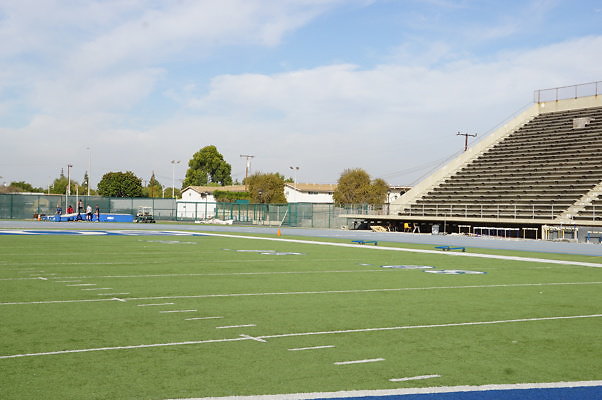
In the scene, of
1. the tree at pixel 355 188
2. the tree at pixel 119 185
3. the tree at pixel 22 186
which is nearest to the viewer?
the tree at pixel 355 188

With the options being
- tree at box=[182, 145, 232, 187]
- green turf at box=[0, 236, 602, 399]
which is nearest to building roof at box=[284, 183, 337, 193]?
tree at box=[182, 145, 232, 187]

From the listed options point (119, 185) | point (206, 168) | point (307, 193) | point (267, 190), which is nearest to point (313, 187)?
point (307, 193)

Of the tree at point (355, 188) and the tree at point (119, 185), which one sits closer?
the tree at point (355, 188)

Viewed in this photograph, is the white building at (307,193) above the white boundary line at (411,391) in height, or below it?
above

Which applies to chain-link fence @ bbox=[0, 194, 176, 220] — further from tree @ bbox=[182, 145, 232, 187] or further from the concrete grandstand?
tree @ bbox=[182, 145, 232, 187]

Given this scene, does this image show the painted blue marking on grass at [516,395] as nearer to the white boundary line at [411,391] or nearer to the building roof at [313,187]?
Answer: the white boundary line at [411,391]

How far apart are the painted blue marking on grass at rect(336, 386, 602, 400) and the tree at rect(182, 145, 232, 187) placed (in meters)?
121

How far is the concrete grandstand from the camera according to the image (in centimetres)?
3850

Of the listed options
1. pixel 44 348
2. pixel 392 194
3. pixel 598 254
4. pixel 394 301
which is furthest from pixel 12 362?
pixel 392 194

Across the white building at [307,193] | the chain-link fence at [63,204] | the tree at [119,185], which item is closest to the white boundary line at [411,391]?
the chain-link fence at [63,204]

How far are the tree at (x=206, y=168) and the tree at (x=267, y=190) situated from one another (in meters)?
22.8

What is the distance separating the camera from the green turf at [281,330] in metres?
5.95

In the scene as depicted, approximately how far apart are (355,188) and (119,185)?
155ft

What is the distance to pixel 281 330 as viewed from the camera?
8305 mm
